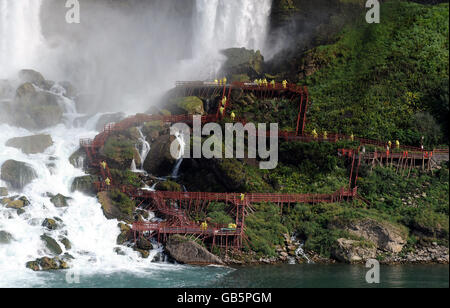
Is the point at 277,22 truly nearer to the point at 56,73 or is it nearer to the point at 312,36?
the point at 312,36

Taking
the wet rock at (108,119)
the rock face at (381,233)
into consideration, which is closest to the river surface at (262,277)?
the rock face at (381,233)

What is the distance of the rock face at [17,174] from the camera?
171 ft

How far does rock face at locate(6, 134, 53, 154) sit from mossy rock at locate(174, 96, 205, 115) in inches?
587

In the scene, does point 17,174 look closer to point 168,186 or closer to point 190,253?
point 168,186

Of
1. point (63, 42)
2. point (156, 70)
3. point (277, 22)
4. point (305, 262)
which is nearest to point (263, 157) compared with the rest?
point (305, 262)

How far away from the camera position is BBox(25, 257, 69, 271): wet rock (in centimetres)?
4219

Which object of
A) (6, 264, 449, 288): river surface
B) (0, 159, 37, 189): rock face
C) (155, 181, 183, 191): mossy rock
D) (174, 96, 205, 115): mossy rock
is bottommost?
(6, 264, 449, 288): river surface

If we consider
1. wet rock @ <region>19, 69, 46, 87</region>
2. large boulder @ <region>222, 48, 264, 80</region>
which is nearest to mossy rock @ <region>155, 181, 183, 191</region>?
large boulder @ <region>222, 48, 264, 80</region>

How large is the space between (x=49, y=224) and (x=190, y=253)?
12.1 meters

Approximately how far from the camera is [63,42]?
93125mm

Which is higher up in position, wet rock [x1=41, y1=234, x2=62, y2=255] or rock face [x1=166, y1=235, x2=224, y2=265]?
wet rock [x1=41, y1=234, x2=62, y2=255]

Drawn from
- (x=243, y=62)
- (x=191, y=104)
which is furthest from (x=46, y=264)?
(x=243, y=62)

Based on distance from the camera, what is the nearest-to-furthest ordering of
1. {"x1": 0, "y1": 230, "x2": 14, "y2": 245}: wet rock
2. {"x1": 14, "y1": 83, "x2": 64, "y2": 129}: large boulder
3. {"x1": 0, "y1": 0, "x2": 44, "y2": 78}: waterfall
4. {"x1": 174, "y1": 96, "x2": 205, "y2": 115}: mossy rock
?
{"x1": 0, "y1": 230, "x2": 14, "y2": 245}: wet rock
{"x1": 174, "y1": 96, "x2": 205, "y2": 115}: mossy rock
{"x1": 14, "y1": 83, "x2": 64, "y2": 129}: large boulder
{"x1": 0, "y1": 0, "x2": 44, "y2": 78}: waterfall

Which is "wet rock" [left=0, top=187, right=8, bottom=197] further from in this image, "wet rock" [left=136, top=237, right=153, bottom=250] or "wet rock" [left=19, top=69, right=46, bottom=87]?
"wet rock" [left=19, top=69, right=46, bottom=87]
